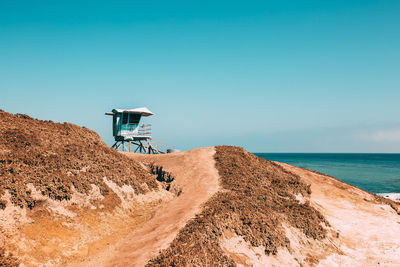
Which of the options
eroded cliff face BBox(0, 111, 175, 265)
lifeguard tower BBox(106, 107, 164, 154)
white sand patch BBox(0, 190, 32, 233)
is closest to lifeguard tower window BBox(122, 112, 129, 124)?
lifeguard tower BBox(106, 107, 164, 154)

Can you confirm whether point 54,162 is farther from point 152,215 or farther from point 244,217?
point 244,217

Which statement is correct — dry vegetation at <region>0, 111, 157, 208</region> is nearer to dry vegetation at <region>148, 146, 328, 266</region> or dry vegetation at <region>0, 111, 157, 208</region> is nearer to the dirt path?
the dirt path

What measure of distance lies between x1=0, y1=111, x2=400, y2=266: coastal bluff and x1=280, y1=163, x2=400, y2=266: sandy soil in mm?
121

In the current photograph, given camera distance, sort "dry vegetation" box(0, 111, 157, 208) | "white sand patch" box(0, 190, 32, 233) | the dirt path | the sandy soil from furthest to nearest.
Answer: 1. the sandy soil
2. "dry vegetation" box(0, 111, 157, 208)
3. the dirt path
4. "white sand patch" box(0, 190, 32, 233)

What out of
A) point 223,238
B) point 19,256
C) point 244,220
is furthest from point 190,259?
point 19,256

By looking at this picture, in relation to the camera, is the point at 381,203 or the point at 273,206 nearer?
the point at 273,206

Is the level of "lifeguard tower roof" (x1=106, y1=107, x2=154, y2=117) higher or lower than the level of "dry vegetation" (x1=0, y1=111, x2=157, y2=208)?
higher

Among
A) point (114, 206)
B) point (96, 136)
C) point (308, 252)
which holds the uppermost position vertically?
point (96, 136)

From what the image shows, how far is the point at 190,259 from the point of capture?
399 inches

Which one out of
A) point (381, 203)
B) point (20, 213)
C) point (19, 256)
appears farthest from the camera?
point (381, 203)

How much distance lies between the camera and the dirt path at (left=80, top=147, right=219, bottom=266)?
10859 mm

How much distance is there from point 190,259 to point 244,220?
216 inches

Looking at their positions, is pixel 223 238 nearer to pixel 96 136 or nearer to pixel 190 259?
pixel 190 259

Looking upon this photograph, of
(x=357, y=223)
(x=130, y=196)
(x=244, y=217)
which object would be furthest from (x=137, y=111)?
(x=357, y=223)
